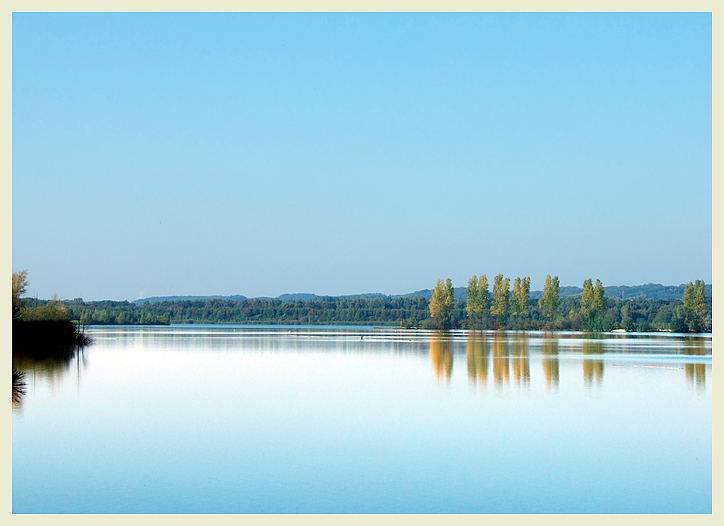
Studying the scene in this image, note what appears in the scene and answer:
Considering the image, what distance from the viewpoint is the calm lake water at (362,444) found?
7.18 metres

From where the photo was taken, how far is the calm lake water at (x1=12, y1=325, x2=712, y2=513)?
7.18 m


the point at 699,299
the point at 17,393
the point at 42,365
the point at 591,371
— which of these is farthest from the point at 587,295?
the point at 17,393

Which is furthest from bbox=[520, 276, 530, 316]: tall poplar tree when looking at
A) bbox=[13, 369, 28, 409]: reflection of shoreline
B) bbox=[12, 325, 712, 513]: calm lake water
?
bbox=[13, 369, 28, 409]: reflection of shoreline

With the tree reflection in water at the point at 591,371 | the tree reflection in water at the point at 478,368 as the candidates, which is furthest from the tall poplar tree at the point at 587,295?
the tree reflection in water at the point at 591,371

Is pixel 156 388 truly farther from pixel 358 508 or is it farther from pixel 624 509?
pixel 624 509

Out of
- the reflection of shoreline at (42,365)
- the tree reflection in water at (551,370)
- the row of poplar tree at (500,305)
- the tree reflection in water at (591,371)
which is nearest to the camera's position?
the reflection of shoreline at (42,365)

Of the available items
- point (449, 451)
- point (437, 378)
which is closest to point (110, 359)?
point (437, 378)

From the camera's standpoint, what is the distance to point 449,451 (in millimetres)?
9180

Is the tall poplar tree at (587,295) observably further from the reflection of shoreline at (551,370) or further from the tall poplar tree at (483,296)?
the reflection of shoreline at (551,370)

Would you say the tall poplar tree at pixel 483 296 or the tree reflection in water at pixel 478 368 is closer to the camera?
the tree reflection in water at pixel 478 368

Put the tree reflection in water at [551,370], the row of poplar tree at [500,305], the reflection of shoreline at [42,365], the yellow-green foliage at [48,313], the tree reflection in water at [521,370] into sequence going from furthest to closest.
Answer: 1. the row of poplar tree at [500,305]
2. the yellow-green foliage at [48,313]
3. the tree reflection in water at [521,370]
4. the tree reflection in water at [551,370]
5. the reflection of shoreline at [42,365]

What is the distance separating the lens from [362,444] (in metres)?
9.55

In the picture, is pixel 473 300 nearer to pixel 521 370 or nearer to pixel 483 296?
pixel 483 296

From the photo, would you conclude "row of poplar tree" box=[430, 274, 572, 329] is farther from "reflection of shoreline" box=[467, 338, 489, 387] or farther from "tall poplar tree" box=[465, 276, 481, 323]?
"reflection of shoreline" box=[467, 338, 489, 387]
